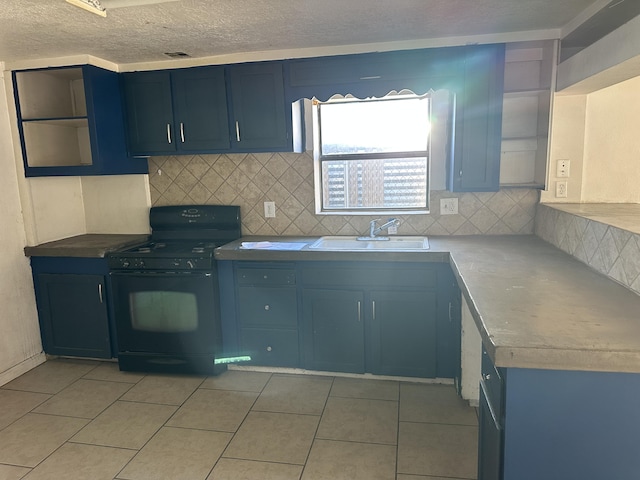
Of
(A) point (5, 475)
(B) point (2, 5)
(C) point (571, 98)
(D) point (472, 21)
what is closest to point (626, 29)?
(D) point (472, 21)

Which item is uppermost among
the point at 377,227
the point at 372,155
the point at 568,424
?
the point at 372,155

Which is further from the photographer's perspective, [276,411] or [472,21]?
[276,411]

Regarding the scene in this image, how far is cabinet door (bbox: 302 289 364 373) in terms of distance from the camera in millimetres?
2809

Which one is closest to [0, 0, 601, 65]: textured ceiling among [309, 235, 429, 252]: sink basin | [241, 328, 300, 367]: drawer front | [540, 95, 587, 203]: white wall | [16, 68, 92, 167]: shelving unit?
[16, 68, 92, 167]: shelving unit

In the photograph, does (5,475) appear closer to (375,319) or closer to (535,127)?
(375,319)

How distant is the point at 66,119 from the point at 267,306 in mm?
1904

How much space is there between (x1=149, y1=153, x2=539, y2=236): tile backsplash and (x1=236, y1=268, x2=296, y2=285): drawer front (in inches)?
21.1

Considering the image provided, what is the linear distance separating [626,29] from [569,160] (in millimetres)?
1129

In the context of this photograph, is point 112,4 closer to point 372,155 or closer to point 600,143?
point 372,155

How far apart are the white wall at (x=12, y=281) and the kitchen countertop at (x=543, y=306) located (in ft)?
7.81

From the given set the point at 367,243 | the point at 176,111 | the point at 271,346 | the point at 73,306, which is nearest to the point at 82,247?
the point at 73,306

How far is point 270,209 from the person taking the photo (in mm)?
3344

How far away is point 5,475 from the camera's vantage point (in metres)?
2.13

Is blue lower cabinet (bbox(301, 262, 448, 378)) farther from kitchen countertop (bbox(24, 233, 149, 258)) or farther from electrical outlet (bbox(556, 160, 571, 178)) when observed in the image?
kitchen countertop (bbox(24, 233, 149, 258))
